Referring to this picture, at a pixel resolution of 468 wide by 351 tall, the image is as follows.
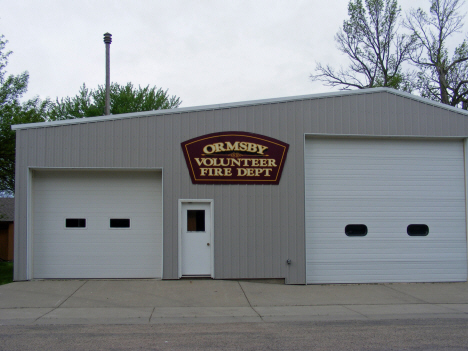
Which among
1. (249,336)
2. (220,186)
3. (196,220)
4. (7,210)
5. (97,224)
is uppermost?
(220,186)

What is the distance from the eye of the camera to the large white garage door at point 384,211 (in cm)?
1289

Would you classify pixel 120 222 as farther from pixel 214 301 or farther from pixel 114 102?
pixel 114 102

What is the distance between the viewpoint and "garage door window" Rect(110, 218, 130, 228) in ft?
42.1

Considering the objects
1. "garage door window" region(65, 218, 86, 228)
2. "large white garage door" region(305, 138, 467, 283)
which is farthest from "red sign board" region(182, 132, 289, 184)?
"garage door window" region(65, 218, 86, 228)

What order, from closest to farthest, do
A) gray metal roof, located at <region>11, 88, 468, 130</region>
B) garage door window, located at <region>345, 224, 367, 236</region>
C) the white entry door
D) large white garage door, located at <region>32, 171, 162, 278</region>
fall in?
gray metal roof, located at <region>11, 88, 468, 130</region> < the white entry door < large white garage door, located at <region>32, 171, 162, 278</region> < garage door window, located at <region>345, 224, 367, 236</region>

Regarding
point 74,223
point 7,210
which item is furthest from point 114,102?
point 74,223

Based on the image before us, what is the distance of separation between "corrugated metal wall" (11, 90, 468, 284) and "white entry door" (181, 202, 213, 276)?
0.82 ft

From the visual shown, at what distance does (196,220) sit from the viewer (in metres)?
12.6

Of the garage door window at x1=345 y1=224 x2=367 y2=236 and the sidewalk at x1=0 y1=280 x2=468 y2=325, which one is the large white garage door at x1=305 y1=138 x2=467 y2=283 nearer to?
the garage door window at x1=345 y1=224 x2=367 y2=236

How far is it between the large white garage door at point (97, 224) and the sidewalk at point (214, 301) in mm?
493

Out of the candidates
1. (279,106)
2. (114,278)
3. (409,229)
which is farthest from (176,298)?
(409,229)

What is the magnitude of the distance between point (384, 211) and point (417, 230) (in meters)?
1.12

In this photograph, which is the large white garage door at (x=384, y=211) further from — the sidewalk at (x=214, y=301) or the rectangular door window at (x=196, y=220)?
the rectangular door window at (x=196, y=220)

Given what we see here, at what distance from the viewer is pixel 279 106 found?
12.9 m
